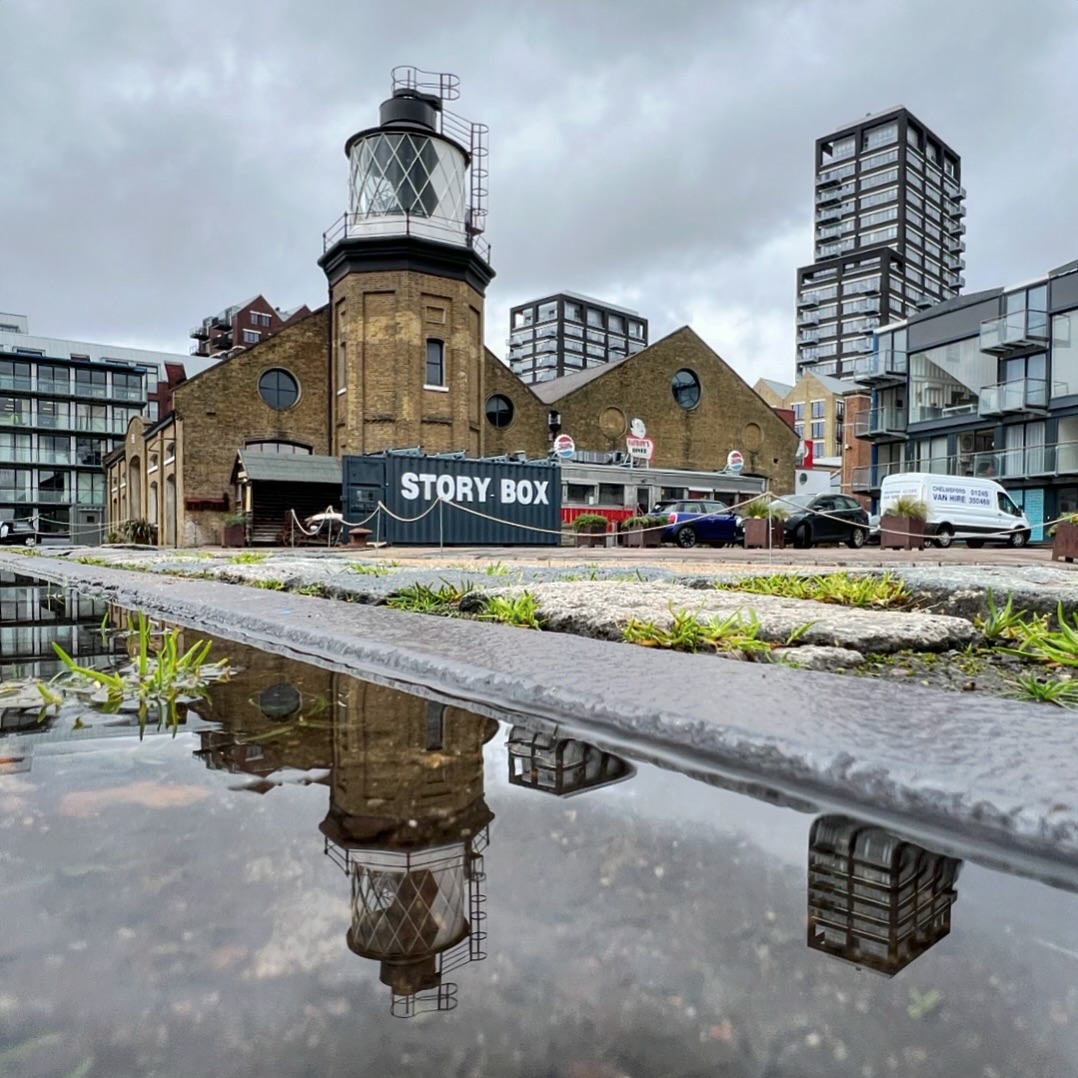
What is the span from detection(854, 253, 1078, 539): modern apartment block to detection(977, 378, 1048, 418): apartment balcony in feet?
0.13

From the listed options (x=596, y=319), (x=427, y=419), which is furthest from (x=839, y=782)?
(x=596, y=319)

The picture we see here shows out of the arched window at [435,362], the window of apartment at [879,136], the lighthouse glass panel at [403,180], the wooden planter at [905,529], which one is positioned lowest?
the wooden planter at [905,529]

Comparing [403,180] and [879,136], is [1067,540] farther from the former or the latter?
[879,136]

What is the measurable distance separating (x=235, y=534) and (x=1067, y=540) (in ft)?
73.7

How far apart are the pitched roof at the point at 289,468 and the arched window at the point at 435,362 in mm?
4294

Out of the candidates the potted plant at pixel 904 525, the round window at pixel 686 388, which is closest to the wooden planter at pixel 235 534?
the potted plant at pixel 904 525

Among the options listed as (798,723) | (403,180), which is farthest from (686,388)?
(798,723)

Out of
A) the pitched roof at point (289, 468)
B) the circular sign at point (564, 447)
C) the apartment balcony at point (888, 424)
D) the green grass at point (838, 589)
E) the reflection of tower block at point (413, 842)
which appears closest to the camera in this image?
the reflection of tower block at point (413, 842)

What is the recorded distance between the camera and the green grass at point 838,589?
12.3 feet

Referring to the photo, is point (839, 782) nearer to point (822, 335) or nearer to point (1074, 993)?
point (1074, 993)

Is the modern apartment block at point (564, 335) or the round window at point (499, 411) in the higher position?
the modern apartment block at point (564, 335)

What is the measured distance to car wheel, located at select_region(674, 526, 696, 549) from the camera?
2343 cm

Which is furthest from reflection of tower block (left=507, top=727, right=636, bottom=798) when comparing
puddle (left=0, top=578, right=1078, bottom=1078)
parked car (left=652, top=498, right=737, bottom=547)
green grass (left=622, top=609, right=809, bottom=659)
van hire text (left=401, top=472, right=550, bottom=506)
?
parked car (left=652, top=498, right=737, bottom=547)

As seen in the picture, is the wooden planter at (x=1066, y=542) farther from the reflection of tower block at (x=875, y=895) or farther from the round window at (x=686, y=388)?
the round window at (x=686, y=388)
